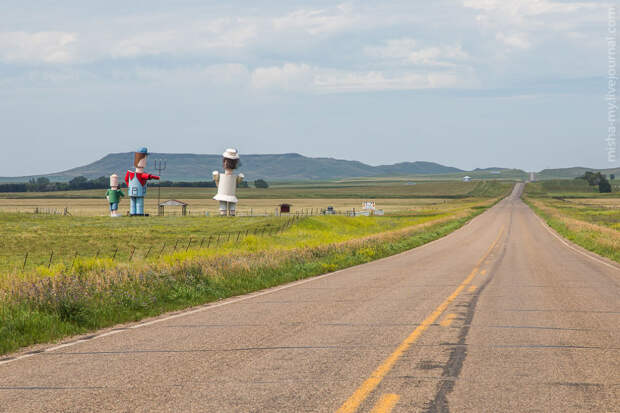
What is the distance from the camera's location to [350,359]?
26.2 ft

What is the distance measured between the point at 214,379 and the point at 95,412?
147 centimetres

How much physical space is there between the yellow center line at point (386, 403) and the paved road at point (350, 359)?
0.7 inches

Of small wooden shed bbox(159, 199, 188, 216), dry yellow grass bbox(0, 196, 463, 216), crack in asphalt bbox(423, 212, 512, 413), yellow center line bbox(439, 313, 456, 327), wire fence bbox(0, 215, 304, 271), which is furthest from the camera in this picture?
dry yellow grass bbox(0, 196, 463, 216)

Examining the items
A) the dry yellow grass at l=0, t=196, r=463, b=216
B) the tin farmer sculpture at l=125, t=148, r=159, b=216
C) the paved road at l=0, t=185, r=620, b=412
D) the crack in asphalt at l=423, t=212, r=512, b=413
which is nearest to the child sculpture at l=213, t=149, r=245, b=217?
the tin farmer sculpture at l=125, t=148, r=159, b=216

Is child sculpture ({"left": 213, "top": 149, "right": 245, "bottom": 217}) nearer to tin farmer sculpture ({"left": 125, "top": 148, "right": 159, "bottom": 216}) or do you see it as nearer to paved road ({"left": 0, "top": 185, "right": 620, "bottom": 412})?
tin farmer sculpture ({"left": 125, "top": 148, "right": 159, "bottom": 216})

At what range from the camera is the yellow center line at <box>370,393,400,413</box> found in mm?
5906

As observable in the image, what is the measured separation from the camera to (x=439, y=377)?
7070mm

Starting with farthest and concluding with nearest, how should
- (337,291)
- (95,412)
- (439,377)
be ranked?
(337,291) → (439,377) → (95,412)

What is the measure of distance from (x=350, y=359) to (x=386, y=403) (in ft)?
6.16

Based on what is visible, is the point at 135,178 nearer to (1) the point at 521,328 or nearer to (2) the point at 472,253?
(2) the point at 472,253

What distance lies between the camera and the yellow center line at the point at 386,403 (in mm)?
5906

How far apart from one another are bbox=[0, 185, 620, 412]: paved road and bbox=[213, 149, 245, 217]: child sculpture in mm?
50896

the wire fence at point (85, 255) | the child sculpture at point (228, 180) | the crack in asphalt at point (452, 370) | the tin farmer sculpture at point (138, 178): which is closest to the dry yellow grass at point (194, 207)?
the tin farmer sculpture at point (138, 178)

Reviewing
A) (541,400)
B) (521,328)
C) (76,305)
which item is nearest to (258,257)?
(76,305)
